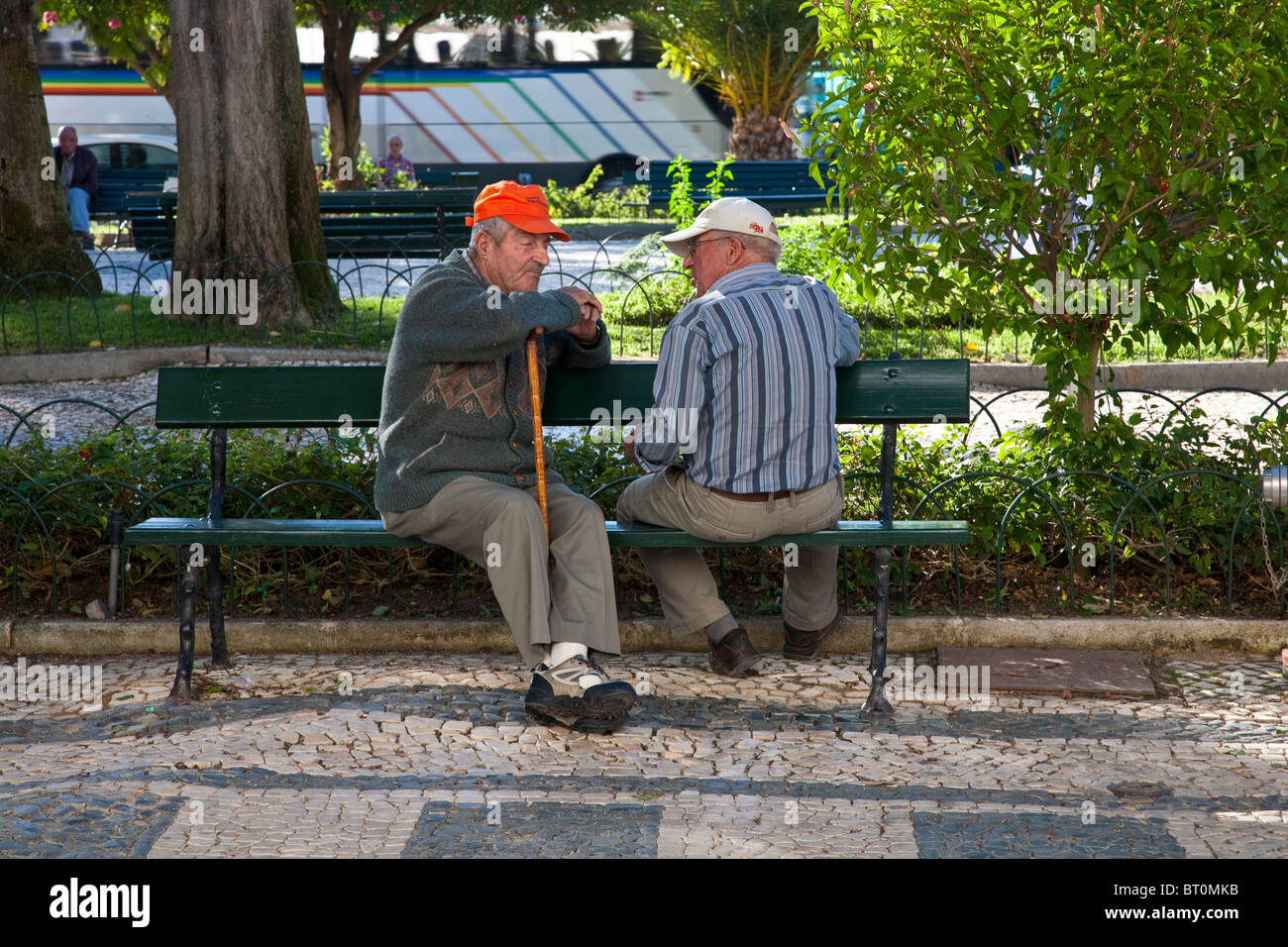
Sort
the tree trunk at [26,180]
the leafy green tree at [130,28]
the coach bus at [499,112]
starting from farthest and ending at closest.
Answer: the coach bus at [499,112]
the leafy green tree at [130,28]
the tree trunk at [26,180]

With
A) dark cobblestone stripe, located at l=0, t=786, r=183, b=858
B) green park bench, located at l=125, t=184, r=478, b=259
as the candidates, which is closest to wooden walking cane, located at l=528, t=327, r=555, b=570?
dark cobblestone stripe, located at l=0, t=786, r=183, b=858

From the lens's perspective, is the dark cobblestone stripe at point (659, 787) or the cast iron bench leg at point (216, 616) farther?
the cast iron bench leg at point (216, 616)

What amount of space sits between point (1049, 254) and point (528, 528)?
8.76 feet

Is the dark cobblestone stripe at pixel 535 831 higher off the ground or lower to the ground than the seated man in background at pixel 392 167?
lower

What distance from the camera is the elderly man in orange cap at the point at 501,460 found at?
14.5 ft

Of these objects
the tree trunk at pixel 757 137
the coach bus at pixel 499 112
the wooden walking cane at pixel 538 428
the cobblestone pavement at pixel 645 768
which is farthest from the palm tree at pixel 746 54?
the cobblestone pavement at pixel 645 768

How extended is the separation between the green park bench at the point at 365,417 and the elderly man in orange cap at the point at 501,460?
198 mm

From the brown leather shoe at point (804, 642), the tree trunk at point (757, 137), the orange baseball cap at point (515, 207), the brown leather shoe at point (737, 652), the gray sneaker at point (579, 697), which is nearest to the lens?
the gray sneaker at point (579, 697)

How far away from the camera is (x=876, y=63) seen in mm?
5594

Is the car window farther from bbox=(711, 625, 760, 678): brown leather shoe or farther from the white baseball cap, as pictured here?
bbox=(711, 625, 760, 678): brown leather shoe

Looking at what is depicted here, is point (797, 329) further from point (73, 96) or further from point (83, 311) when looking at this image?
point (73, 96)

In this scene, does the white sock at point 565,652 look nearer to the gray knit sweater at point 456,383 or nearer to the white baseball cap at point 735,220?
the gray knit sweater at point 456,383

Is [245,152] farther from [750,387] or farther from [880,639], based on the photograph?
[880,639]
